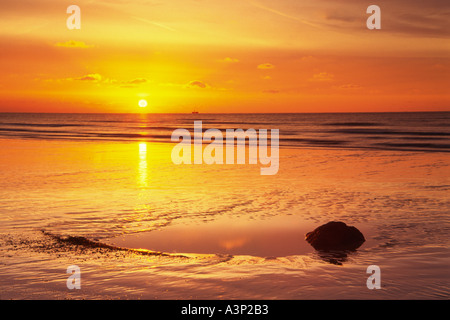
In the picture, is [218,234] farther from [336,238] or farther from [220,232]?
[336,238]

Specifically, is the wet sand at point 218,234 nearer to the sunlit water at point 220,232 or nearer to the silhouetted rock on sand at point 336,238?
the sunlit water at point 220,232

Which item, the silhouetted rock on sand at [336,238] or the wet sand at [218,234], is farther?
the silhouetted rock on sand at [336,238]

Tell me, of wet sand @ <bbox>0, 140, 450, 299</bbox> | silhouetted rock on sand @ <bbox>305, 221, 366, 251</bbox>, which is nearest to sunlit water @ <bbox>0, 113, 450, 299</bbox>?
wet sand @ <bbox>0, 140, 450, 299</bbox>

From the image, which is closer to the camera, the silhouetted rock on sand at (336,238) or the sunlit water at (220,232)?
the sunlit water at (220,232)

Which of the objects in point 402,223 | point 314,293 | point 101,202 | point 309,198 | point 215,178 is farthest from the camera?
Result: point 215,178

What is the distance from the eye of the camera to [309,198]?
13938 millimetres

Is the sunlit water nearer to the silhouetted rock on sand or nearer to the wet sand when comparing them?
the wet sand

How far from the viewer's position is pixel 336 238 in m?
9.13

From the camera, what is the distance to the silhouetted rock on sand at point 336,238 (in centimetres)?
906

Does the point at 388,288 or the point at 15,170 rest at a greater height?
the point at 15,170

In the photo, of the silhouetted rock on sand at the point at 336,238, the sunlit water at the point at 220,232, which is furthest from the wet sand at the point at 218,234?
the silhouetted rock on sand at the point at 336,238

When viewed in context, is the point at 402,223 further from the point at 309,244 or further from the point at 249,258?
the point at 249,258

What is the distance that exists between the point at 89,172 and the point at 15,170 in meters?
3.14

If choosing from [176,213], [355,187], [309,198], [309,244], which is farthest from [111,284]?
[355,187]
